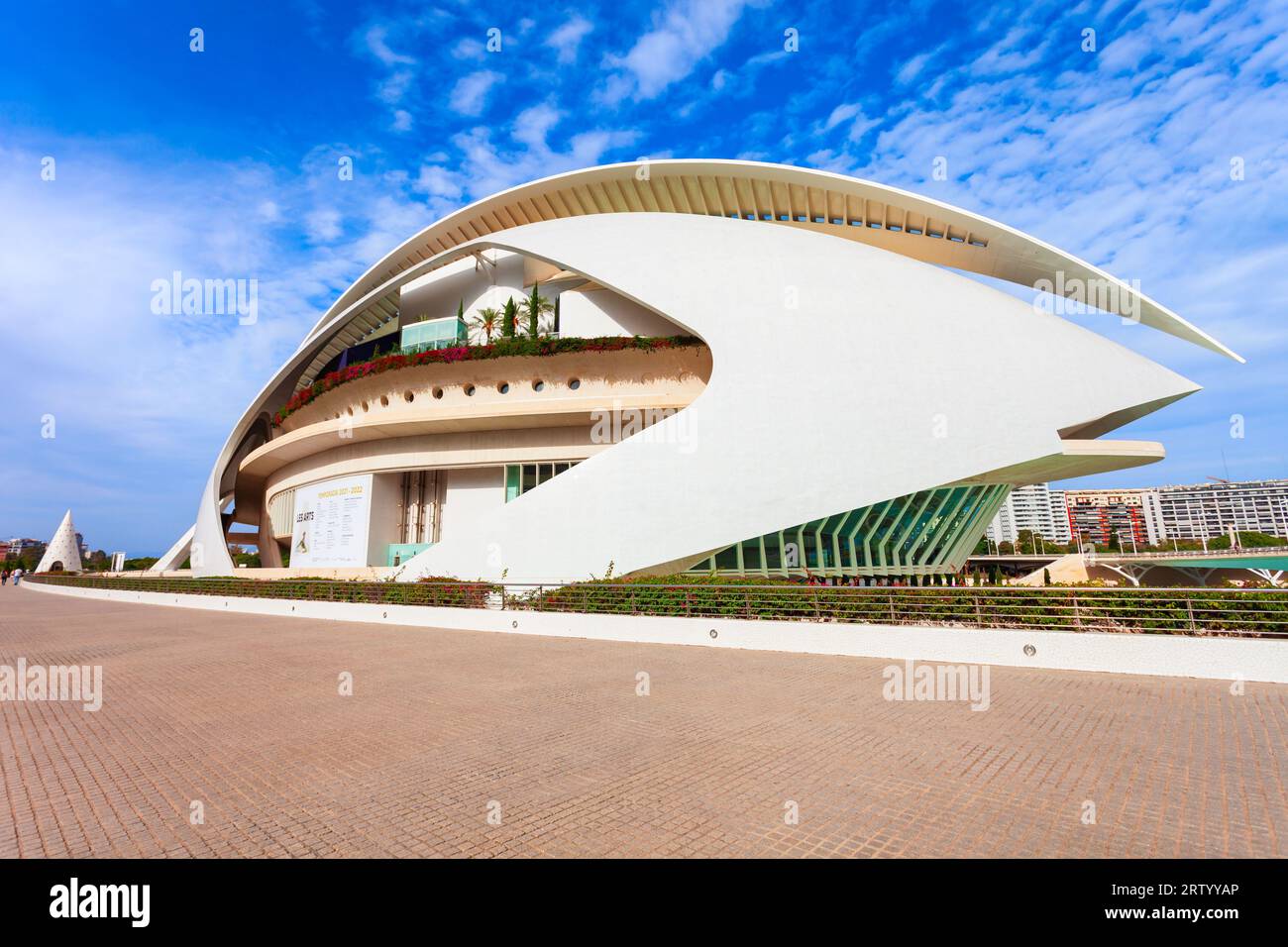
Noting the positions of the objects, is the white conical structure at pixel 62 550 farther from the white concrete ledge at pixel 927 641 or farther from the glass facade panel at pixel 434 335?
the white concrete ledge at pixel 927 641

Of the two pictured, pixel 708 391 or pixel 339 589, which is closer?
pixel 708 391

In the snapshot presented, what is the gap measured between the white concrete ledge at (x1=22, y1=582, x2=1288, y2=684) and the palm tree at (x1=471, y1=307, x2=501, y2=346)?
11.8m

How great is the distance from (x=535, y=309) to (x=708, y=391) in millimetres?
9632

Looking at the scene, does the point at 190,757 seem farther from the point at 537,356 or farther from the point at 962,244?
the point at 962,244

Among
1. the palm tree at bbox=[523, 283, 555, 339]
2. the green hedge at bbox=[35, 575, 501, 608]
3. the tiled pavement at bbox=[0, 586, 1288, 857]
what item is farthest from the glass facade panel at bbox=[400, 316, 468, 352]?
the tiled pavement at bbox=[0, 586, 1288, 857]

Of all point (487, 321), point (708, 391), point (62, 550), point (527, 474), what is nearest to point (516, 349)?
point (487, 321)

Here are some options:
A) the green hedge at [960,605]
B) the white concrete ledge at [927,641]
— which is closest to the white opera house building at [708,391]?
the white concrete ledge at [927,641]

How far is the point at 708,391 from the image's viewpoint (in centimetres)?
Answer: 1642

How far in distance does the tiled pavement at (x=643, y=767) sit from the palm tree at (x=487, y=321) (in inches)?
672

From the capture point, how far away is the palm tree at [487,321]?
23.3 metres

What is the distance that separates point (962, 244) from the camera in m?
21.2

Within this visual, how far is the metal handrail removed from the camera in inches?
320

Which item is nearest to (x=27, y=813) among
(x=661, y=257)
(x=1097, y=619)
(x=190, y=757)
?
(x=190, y=757)

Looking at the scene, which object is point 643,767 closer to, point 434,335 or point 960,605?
point 960,605
